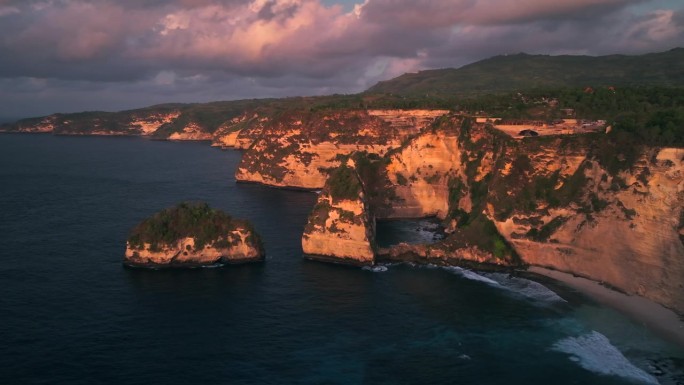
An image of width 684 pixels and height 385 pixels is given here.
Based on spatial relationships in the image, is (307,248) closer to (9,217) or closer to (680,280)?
(680,280)

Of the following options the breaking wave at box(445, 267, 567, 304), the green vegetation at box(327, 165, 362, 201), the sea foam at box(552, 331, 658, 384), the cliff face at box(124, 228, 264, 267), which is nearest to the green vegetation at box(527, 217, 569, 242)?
the breaking wave at box(445, 267, 567, 304)

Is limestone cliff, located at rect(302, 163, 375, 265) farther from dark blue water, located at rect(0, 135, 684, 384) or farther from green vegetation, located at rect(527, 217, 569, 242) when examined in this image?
green vegetation, located at rect(527, 217, 569, 242)

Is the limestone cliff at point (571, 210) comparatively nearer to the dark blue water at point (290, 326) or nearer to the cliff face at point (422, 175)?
the cliff face at point (422, 175)

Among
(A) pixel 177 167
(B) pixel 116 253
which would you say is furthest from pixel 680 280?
(A) pixel 177 167

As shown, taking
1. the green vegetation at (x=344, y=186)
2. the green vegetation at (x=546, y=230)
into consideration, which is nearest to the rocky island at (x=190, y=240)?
the green vegetation at (x=344, y=186)

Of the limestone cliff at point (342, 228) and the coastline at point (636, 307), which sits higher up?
the limestone cliff at point (342, 228)
